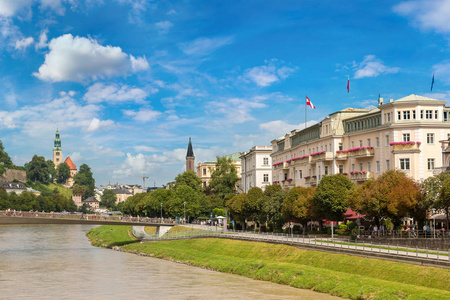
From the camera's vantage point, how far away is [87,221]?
95.4m

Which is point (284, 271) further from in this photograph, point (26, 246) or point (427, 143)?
point (26, 246)

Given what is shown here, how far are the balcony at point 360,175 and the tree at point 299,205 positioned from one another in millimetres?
6579

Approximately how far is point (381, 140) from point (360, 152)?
163 inches

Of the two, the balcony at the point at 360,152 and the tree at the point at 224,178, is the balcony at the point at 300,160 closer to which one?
the balcony at the point at 360,152

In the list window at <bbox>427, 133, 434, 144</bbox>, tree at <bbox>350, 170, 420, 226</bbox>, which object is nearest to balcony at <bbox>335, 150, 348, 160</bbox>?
window at <bbox>427, 133, 434, 144</bbox>

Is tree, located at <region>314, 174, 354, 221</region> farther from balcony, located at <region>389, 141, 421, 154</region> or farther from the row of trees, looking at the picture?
balcony, located at <region>389, 141, 421, 154</region>

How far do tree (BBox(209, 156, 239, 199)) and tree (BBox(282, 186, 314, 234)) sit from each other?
71.2m

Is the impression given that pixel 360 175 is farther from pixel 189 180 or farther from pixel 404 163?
pixel 189 180

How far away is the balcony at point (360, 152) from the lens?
74062mm

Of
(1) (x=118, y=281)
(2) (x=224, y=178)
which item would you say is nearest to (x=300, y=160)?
(1) (x=118, y=281)

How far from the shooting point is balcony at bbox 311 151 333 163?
82119 mm

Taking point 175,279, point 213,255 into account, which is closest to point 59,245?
point 213,255

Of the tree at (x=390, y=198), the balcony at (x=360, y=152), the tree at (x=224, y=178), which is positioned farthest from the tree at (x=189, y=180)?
the tree at (x=390, y=198)

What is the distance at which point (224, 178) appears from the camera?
148 meters
